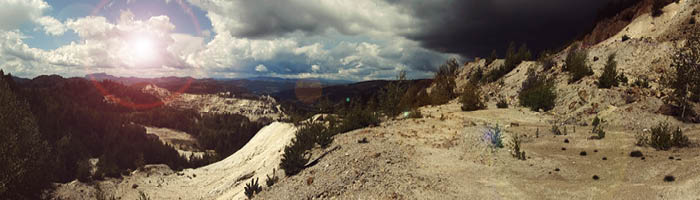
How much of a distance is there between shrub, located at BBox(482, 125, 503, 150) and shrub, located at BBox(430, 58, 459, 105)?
42.5 ft

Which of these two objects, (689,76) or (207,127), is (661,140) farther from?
(207,127)

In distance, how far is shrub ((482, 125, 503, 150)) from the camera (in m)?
11.8

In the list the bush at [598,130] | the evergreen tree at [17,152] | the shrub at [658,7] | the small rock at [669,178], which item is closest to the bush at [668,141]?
the bush at [598,130]

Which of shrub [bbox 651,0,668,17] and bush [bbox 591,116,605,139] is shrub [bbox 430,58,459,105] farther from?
shrub [bbox 651,0,668,17]

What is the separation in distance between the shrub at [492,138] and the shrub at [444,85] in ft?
42.5

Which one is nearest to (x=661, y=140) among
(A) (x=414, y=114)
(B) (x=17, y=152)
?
(A) (x=414, y=114)

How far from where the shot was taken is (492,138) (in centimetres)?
1259

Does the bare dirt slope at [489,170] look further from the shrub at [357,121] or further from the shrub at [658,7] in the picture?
the shrub at [658,7]

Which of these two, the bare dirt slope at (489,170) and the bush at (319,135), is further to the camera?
the bush at (319,135)

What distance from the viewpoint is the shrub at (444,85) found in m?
27.7

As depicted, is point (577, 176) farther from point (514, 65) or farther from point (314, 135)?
point (514, 65)

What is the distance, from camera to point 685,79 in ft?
42.0

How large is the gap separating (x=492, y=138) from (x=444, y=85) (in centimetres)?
2035

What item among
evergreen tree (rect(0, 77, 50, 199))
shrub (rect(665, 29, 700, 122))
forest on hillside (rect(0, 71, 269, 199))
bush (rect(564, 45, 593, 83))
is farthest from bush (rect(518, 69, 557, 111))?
evergreen tree (rect(0, 77, 50, 199))
